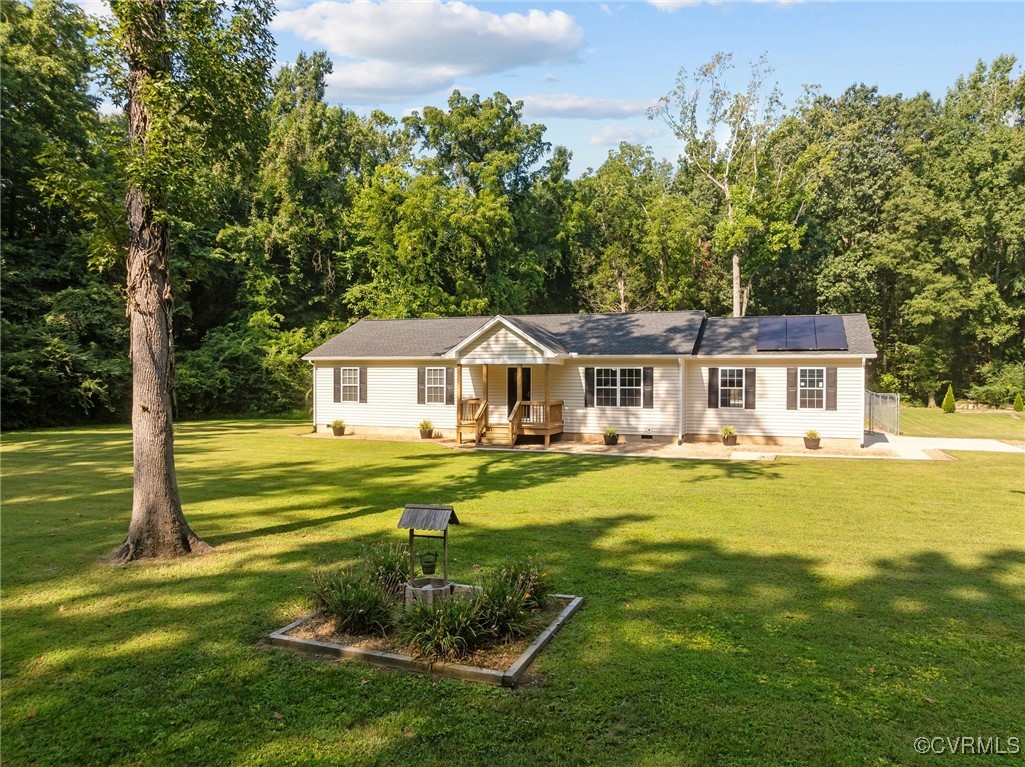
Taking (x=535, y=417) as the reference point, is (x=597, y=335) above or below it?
above

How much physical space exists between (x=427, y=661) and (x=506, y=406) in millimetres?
16664

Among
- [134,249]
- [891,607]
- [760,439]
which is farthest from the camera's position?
[760,439]

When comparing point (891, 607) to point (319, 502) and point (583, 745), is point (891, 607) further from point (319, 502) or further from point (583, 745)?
point (319, 502)

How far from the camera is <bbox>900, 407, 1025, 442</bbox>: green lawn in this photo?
22109 millimetres

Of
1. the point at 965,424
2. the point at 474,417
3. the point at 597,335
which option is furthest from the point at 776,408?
the point at 965,424

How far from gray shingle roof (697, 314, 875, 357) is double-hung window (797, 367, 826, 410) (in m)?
0.57

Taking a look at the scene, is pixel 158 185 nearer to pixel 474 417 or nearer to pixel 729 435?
pixel 474 417

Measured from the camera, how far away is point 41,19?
1042 inches

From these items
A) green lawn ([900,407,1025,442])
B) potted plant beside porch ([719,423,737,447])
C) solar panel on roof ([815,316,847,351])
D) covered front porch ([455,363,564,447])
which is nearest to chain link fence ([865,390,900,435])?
green lawn ([900,407,1025,442])

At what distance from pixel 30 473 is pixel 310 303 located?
71.9 feet

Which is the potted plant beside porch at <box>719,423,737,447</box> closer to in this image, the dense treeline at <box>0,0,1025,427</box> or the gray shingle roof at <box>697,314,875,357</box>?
the gray shingle roof at <box>697,314,875,357</box>

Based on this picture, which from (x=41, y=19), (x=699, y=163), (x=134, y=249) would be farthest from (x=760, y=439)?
(x=41, y=19)

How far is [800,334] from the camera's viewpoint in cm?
1984

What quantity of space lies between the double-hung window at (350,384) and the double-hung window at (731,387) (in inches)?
477
